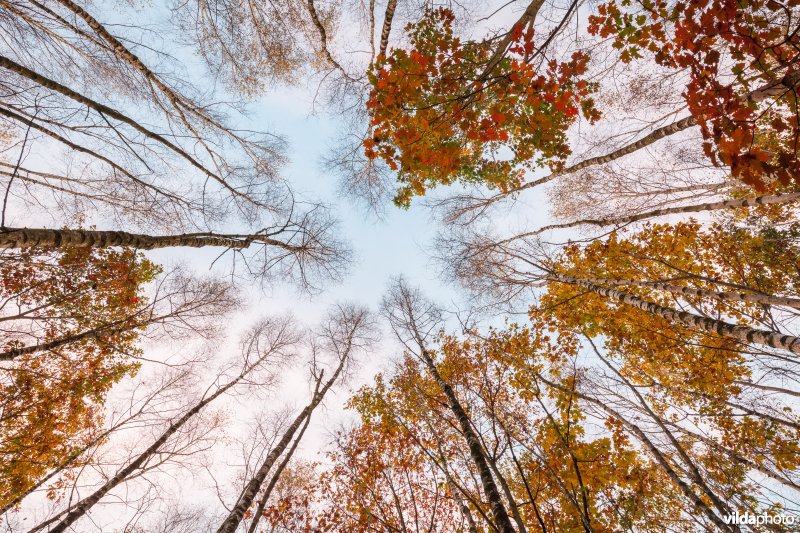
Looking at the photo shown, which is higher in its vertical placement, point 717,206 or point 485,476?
point 717,206

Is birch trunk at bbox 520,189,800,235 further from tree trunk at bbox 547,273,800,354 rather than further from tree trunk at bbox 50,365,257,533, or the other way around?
tree trunk at bbox 50,365,257,533

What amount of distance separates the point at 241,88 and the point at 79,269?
6.03 meters

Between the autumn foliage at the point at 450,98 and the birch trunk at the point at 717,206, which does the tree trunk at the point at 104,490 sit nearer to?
the autumn foliage at the point at 450,98

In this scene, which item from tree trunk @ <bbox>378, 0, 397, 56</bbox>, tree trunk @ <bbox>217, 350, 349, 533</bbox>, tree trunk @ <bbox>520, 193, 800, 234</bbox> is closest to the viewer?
tree trunk @ <bbox>520, 193, 800, 234</bbox>

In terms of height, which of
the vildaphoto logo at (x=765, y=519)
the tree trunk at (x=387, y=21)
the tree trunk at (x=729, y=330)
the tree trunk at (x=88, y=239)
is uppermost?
the tree trunk at (x=387, y=21)

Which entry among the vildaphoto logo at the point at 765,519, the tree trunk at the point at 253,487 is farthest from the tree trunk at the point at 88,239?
the vildaphoto logo at the point at 765,519

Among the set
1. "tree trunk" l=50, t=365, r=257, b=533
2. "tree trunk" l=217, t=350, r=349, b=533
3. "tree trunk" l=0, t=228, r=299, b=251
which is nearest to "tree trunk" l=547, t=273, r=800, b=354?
"tree trunk" l=0, t=228, r=299, b=251

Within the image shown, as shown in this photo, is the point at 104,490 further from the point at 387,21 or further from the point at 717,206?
the point at 717,206

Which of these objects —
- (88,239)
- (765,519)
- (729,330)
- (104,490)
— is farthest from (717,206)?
(104,490)

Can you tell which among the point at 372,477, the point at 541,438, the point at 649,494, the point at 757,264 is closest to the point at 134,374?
the point at 372,477

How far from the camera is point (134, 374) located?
867 centimetres

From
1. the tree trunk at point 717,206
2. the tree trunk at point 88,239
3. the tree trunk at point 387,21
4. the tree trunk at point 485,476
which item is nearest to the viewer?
the tree trunk at point 88,239

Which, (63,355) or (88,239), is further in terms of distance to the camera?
(63,355)

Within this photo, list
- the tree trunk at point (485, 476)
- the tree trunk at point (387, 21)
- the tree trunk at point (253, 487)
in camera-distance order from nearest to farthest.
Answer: the tree trunk at point (485, 476)
the tree trunk at point (253, 487)
the tree trunk at point (387, 21)
